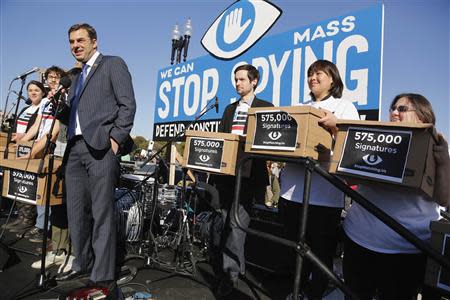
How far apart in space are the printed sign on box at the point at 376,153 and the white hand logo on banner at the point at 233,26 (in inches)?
133

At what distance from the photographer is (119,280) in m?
2.76

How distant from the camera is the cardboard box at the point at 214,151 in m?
2.34

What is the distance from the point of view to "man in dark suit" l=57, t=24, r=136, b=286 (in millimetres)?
2439

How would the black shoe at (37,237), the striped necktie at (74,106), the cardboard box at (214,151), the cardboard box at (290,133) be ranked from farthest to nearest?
1. the black shoe at (37,237)
2. the striped necktie at (74,106)
3. the cardboard box at (214,151)
4. the cardboard box at (290,133)

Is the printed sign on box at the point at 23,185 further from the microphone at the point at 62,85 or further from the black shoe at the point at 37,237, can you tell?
the black shoe at the point at 37,237

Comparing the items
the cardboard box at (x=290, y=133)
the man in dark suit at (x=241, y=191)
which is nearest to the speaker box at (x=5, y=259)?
the man in dark suit at (x=241, y=191)

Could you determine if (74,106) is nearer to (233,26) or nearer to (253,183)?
(253,183)

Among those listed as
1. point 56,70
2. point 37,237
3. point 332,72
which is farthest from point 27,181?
point 332,72

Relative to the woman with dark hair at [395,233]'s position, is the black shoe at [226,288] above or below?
below

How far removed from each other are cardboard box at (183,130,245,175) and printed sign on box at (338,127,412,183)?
1022 millimetres

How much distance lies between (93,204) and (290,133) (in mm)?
1738

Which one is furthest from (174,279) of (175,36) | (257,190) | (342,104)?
(175,36)

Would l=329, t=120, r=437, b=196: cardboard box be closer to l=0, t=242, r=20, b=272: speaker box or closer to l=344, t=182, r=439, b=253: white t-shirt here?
l=344, t=182, r=439, b=253: white t-shirt

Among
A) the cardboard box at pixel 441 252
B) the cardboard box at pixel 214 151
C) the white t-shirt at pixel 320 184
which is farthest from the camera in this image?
the cardboard box at pixel 214 151
